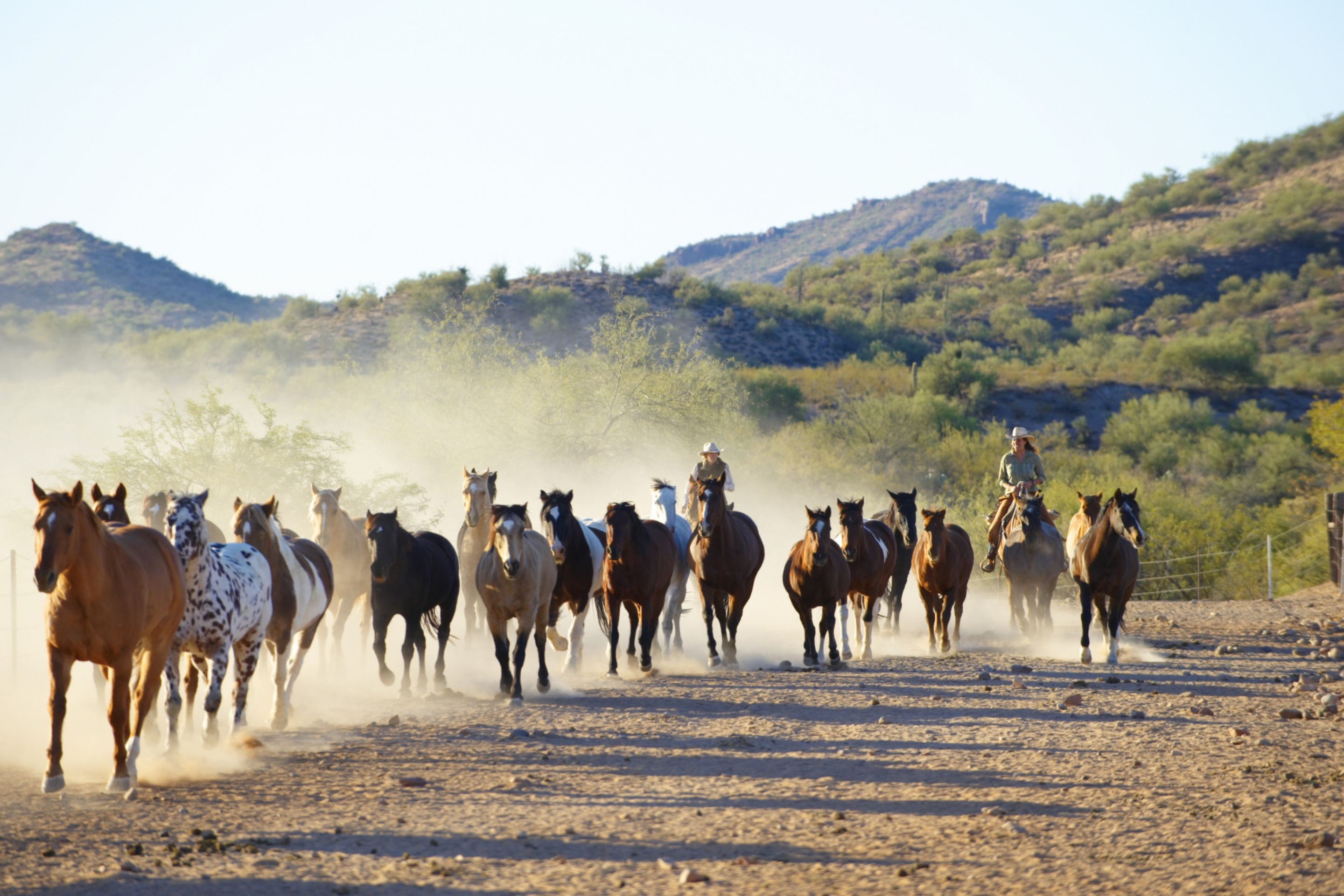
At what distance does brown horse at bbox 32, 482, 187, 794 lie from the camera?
22.4ft

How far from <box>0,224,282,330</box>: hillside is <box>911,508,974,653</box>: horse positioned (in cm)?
6802

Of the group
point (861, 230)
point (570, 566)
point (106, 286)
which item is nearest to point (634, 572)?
point (570, 566)

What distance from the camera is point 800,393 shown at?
4919 centimetres

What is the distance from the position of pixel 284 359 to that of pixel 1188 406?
41.0 m

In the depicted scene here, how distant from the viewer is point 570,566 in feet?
41.5

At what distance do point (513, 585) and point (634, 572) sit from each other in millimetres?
2230

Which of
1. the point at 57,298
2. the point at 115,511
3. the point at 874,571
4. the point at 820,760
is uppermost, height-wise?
the point at 57,298

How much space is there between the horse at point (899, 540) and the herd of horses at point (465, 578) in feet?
0.13

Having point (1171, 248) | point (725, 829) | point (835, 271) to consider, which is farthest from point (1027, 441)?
point (835, 271)

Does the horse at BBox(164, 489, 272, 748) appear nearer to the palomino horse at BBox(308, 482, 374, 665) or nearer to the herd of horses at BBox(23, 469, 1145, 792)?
the herd of horses at BBox(23, 469, 1145, 792)

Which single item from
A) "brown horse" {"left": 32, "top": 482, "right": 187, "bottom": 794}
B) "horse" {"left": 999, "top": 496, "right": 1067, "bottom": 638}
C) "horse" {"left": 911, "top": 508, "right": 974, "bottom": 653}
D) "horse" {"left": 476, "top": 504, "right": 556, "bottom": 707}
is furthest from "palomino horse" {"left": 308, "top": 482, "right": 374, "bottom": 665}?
"horse" {"left": 999, "top": 496, "right": 1067, "bottom": 638}

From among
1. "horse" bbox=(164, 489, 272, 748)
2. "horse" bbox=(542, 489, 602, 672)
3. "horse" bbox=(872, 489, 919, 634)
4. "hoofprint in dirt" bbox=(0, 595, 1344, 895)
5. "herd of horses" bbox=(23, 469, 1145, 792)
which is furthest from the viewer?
"horse" bbox=(872, 489, 919, 634)

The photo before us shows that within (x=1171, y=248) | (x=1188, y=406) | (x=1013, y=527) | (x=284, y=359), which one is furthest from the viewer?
(x=1171, y=248)

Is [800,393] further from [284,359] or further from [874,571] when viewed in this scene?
[874,571]
